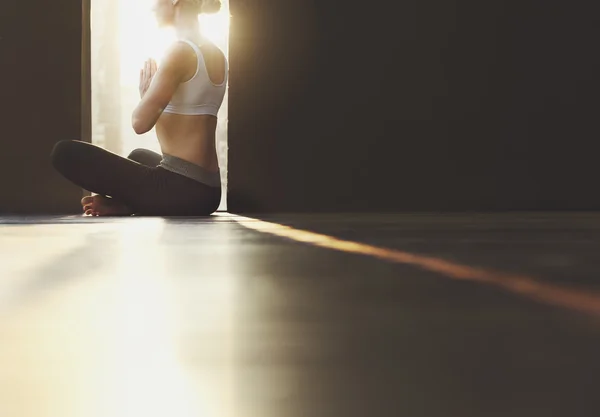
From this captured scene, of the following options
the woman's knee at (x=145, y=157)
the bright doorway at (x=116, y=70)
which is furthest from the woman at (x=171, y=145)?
the bright doorway at (x=116, y=70)

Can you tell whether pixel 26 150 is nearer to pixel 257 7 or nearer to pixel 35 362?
pixel 257 7

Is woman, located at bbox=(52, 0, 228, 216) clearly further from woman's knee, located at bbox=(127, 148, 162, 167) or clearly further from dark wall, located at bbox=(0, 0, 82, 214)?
dark wall, located at bbox=(0, 0, 82, 214)

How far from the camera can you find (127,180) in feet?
8.71

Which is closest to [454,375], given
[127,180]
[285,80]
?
[127,180]

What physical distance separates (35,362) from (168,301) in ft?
0.78

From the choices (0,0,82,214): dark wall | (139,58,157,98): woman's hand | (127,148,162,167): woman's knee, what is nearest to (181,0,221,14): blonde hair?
(139,58,157,98): woman's hand

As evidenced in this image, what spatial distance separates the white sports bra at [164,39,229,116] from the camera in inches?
105

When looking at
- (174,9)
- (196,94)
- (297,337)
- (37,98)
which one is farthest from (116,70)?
(297,337)

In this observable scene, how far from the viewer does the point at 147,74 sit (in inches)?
107

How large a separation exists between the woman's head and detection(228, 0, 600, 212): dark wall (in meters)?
0.61

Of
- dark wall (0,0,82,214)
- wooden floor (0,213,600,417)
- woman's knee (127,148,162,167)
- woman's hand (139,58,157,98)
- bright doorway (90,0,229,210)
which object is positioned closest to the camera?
wooden floor (0,213,600,417)

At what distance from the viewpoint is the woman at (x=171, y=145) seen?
8.61 feet

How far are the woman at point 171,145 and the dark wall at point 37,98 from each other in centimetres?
60

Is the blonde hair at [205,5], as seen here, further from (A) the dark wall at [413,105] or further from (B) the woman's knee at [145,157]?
(B) the woman's knee at [145,157]
